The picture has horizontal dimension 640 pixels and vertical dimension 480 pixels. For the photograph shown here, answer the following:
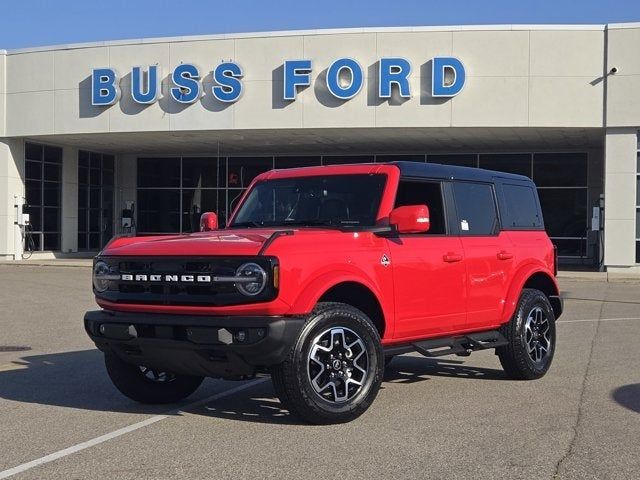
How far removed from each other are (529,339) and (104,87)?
2314cm

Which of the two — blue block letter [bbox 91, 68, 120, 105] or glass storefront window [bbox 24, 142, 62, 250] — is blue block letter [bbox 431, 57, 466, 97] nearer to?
blue block letter [bbox 91, 68, 120, 105]

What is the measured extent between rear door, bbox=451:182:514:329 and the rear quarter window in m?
0.27

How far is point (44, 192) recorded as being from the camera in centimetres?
3306

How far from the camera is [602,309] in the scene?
16.0m

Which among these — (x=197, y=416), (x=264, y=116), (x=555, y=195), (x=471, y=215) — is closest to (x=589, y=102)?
(x=555, y=195)

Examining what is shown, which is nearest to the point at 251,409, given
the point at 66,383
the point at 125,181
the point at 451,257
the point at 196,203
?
the point at 451,257

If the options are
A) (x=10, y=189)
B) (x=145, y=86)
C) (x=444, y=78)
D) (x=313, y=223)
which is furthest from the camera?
(x=10, y=189)

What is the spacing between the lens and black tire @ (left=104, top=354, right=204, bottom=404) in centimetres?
699

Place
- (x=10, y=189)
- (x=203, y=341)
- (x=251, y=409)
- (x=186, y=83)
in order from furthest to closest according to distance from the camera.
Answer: (x=10, y=189) → (x=186, y=83) → (x=251, y=409) → (x=203, y=341)

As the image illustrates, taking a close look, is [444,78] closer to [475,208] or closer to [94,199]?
[94,199]

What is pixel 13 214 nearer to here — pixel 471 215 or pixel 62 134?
pixel 62 134

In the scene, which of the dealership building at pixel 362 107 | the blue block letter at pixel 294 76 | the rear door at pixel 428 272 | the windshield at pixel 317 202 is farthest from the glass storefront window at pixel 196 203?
the rear door at pixel 428 272

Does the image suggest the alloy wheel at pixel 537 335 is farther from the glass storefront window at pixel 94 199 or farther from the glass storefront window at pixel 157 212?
the glass storefront window at pixel 157 212

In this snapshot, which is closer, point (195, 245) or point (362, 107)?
point (195, 245)
